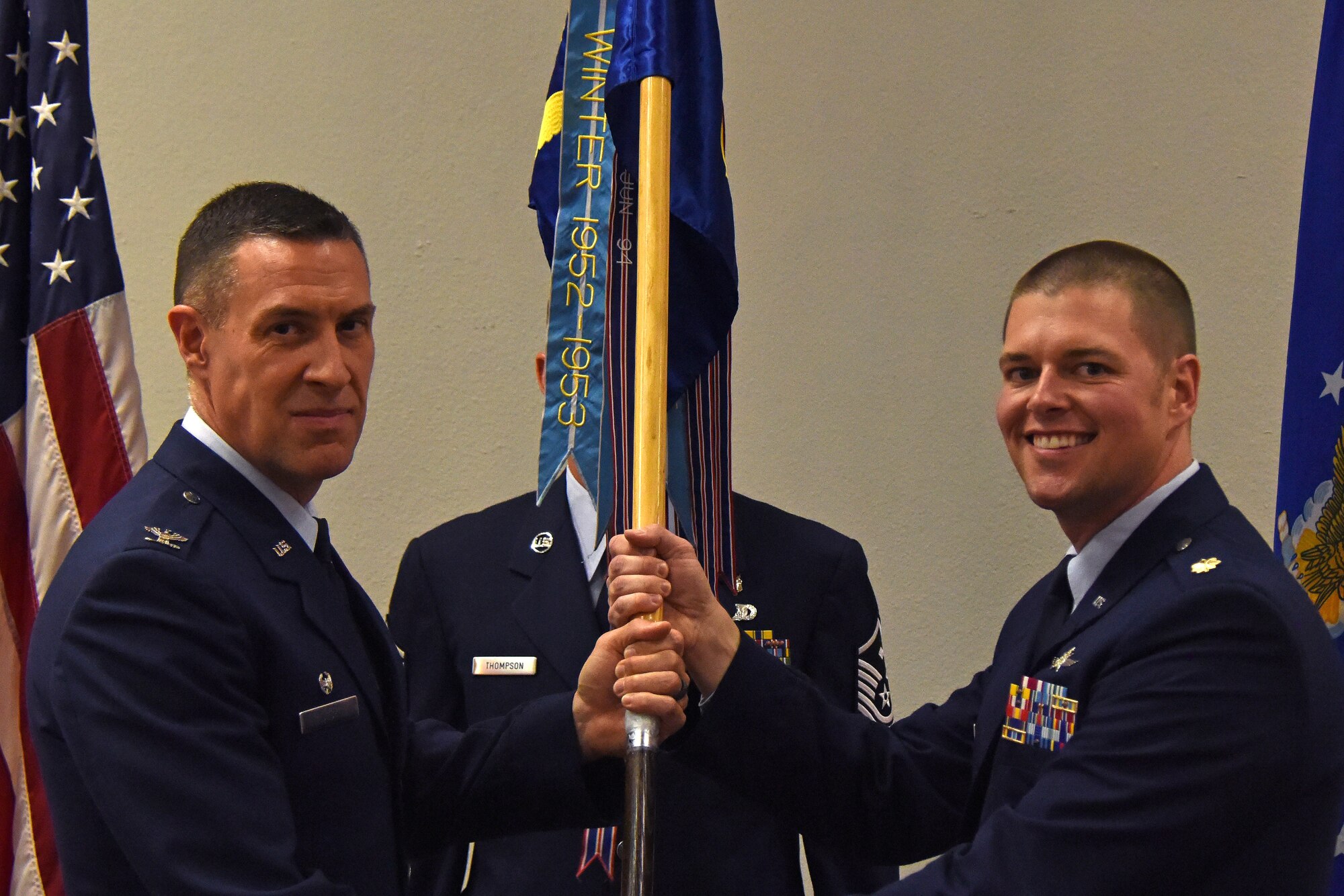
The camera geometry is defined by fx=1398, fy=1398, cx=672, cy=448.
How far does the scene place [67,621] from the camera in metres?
1.64

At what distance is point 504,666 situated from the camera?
2.52 meters

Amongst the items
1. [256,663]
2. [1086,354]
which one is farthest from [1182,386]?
[256,663]

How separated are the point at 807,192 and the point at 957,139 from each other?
41cm

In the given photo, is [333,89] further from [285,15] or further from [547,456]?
[547,456]

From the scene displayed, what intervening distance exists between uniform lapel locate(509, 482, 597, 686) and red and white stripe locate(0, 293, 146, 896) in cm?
81

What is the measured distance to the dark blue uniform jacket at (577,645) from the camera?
2414 millimetres

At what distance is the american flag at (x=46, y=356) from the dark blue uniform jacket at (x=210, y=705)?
937 millimetres

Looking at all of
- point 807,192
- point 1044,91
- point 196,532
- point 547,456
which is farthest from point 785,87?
point 196,532

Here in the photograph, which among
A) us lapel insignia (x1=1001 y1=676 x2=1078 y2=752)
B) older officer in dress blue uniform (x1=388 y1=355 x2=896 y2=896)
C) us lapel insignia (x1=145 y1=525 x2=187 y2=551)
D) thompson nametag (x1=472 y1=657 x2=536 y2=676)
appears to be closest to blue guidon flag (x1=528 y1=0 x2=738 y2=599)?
older officer in dress blue uniform (x1=388 y1=355 x2=896 y2=896)

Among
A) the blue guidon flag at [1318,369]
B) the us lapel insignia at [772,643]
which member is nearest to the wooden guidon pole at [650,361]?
the us lapel insignia at [772,643]

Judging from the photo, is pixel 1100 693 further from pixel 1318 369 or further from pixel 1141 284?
pixel 1318 369

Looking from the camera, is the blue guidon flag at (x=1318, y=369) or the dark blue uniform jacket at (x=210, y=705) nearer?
the dark blue uniform jacket at (x=210, y=705)

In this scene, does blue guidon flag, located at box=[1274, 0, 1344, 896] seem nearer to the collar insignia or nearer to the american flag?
the collar insignia

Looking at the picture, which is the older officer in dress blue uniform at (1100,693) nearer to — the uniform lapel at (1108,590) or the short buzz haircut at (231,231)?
the uniform lapel at (1108,590)
